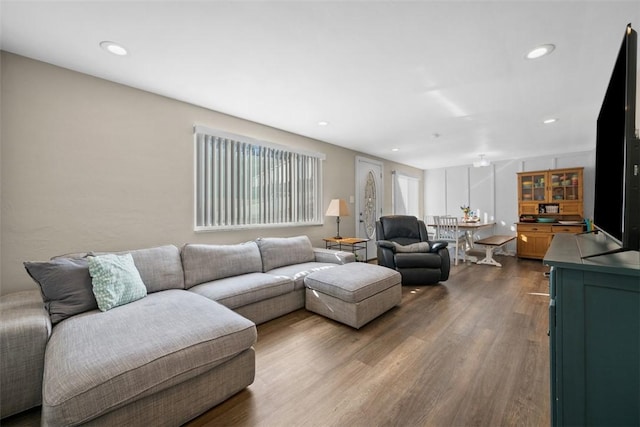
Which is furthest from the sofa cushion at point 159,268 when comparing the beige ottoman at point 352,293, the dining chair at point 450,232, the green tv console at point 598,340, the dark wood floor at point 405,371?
the dining chair at point 450,232

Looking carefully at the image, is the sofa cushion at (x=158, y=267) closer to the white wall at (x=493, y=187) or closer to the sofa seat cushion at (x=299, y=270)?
the sofa seat cushion at (x=299, y=270)

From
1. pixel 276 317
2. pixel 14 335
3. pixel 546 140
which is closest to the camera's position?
pixel 14 335

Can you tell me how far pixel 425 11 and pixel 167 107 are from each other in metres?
2.56

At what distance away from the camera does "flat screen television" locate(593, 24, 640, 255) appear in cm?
92

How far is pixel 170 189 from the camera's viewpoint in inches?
109

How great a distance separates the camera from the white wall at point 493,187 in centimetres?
552

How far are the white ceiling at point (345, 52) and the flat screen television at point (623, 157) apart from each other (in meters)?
0.85

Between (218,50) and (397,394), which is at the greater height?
(218,50)

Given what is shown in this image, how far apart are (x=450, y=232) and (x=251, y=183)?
14.0 ft

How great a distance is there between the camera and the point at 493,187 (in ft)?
21.6

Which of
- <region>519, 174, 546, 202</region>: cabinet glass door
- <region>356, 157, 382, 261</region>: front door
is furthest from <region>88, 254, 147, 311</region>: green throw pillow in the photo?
<region>519, 174, 546, 202</region>: cabinet glass door

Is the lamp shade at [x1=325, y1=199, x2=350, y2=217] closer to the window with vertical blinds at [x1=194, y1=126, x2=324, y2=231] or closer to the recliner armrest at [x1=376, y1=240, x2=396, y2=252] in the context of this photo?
the window with vertical blinds at [x1=194, y1=126, x2=324, y2=231]

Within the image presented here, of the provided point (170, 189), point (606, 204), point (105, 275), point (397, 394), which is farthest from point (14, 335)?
point (606, 204)

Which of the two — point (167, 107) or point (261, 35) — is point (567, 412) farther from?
point (167, 107)
